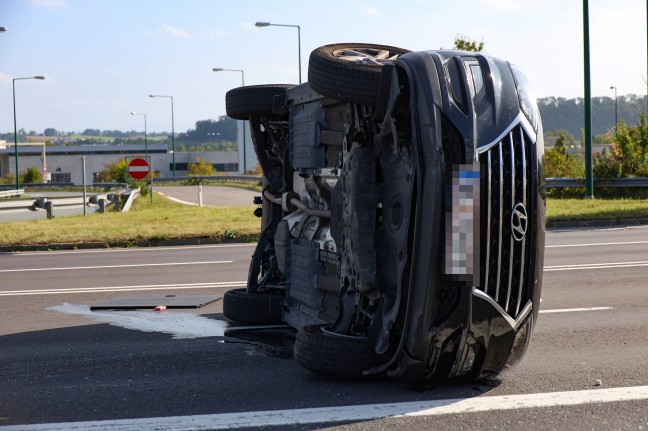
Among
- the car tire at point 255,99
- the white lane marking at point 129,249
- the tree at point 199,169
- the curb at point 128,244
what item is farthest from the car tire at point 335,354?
the tree at point 199,169

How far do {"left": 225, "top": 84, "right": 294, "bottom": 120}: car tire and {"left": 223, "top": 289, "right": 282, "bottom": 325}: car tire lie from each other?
1.56m

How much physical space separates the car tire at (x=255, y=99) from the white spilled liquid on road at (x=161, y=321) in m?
1.83

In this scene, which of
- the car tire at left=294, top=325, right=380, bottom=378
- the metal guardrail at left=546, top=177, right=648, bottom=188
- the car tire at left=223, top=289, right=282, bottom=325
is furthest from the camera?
the metal guardrail at left=546, top=177, right=648, bottom=188

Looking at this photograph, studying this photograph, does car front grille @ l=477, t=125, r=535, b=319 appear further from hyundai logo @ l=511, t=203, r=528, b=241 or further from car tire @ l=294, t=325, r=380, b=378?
car tire @ l=294, t=325, r=380, b=378

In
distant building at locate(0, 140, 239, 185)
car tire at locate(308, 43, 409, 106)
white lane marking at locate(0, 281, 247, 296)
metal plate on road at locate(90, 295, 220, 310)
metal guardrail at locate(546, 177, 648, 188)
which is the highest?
distant building at locate(0, 140, 239, 185)

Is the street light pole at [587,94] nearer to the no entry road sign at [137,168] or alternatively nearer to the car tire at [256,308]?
the no entry road sign at [137,168]

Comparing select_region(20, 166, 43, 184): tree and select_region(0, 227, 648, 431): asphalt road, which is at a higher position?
select_region(20, 166, 43, 184): tree

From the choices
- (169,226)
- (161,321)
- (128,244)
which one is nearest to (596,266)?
(161,321)

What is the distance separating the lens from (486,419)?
456 centimetres

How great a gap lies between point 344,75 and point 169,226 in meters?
14.0

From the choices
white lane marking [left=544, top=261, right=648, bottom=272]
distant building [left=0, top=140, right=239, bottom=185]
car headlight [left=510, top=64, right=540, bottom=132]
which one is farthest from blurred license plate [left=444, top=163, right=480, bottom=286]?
distant building [left=0, top=140, right=239, bottom=185]

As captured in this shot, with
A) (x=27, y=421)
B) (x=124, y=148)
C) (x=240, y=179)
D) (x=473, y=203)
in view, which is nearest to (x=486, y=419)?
(x=473, y=203)

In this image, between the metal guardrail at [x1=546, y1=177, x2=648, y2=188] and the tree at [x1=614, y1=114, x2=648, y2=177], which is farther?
the tree at [x1=614, y1=114, x2=648, y2=177]

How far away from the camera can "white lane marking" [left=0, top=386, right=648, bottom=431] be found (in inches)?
179
